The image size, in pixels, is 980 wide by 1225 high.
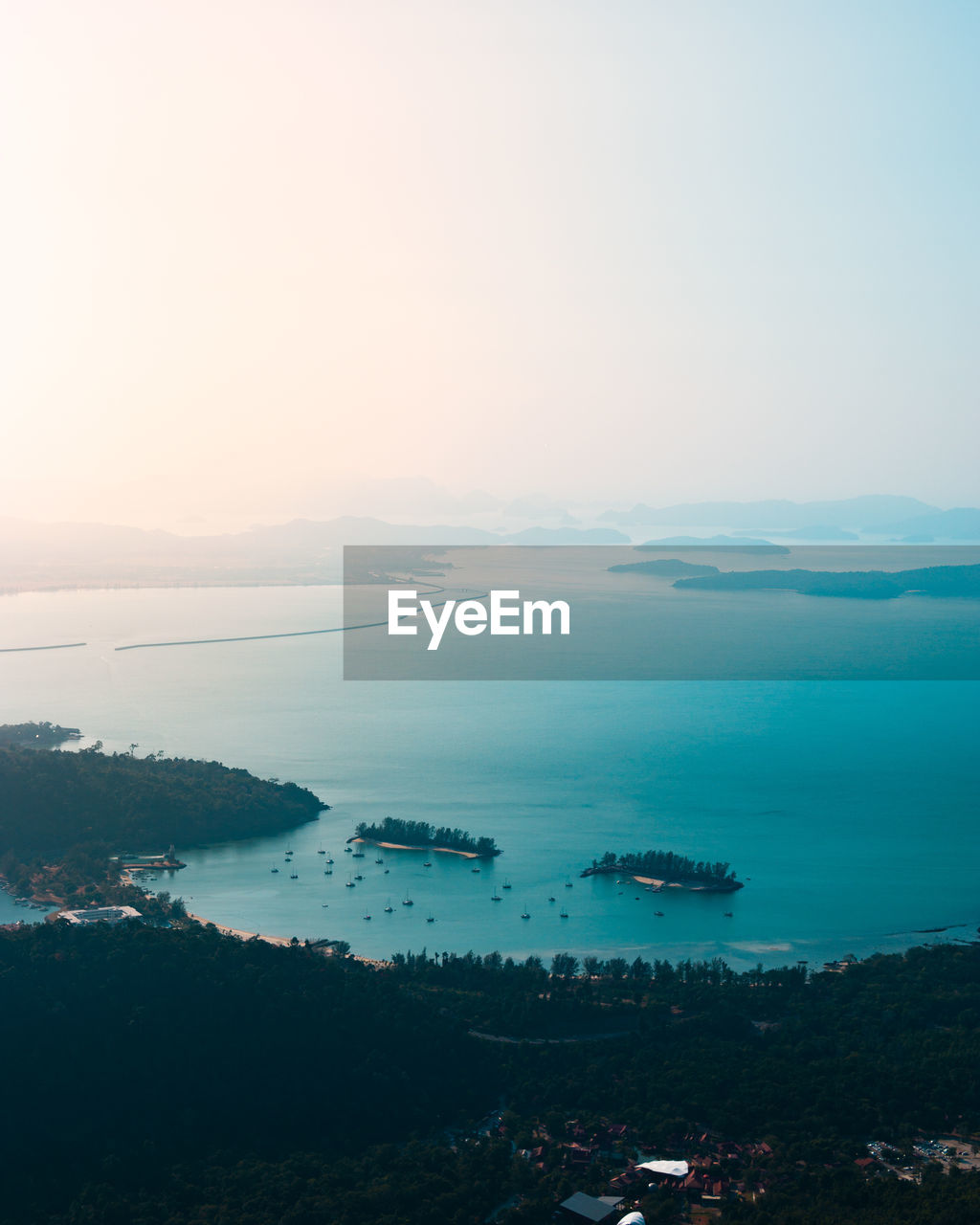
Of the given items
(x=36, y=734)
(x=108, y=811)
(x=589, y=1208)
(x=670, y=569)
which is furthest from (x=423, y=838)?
(x=670, y=569)

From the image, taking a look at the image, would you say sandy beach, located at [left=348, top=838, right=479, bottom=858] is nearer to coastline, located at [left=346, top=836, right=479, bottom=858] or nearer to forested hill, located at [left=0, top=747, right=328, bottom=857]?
coastline, located at [left=346, top=836, right=479, bottom=858]

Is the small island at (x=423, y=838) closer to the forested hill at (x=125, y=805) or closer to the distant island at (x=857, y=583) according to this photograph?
the forested hill at (x=125, y=805)

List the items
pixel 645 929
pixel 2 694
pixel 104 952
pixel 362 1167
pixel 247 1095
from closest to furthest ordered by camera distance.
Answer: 1. pixel 362 1167
2. pixel 247 1095
3. pixel 104 952
4. pixel 645 929
5. pixel 2 694

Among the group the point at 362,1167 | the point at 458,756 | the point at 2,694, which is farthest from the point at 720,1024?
the point at 2,694

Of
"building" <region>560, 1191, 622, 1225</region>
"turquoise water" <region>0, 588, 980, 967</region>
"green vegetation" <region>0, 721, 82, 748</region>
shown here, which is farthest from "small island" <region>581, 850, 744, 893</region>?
"green vegetation" <region>0, 721, 82, 748</region>

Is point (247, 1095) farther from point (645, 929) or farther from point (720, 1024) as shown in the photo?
point (645, 929)

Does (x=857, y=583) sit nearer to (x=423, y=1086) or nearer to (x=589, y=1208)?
(x=423, y=1086)
